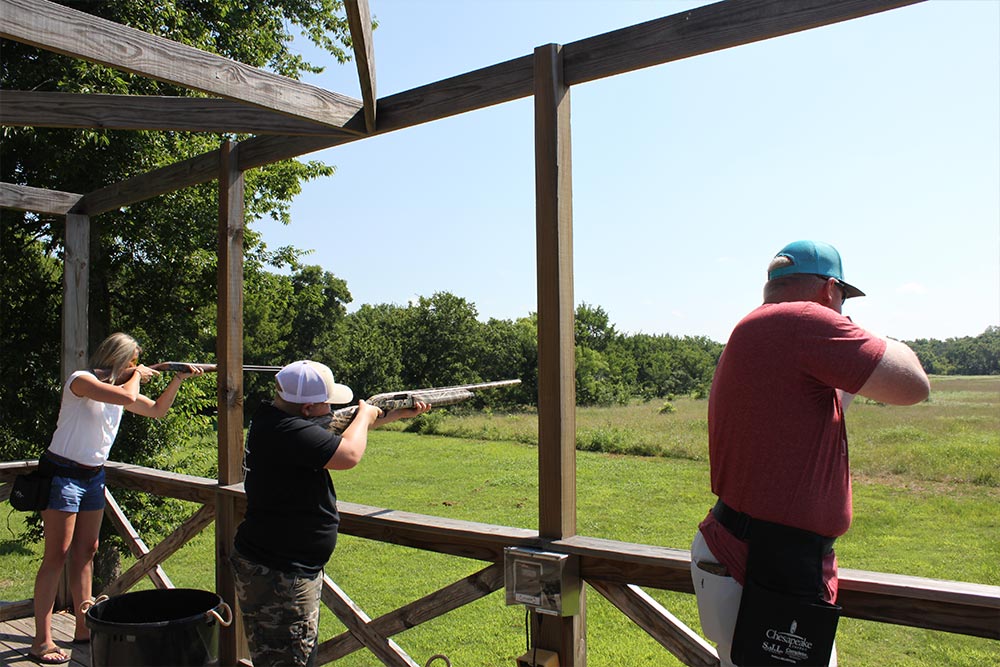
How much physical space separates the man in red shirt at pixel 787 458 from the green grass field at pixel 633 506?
1.06m

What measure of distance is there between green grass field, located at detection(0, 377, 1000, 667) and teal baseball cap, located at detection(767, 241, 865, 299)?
0.88 m

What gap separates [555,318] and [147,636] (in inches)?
64.2

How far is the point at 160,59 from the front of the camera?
2197 millimetres

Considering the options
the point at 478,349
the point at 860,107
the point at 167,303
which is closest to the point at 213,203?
the point at 167,303

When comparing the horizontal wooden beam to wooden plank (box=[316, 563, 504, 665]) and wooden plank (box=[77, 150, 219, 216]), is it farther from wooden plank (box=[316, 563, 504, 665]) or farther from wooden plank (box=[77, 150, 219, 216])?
wooden plank (box=[77, 150, 219, 216])

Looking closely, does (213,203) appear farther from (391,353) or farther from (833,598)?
(391,353)

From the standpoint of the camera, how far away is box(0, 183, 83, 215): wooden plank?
12.0 feet

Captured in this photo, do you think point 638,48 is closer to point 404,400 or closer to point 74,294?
point 404,400

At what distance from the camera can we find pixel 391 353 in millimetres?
24172

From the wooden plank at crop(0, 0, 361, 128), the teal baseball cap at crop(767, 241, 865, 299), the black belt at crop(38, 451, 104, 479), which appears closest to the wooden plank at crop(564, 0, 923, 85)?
the teal baseball cap at crop(767, 241, 865, 299)

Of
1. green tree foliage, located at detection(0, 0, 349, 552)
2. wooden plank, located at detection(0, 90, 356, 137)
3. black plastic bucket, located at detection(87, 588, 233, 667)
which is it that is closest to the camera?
black plastic bucket, located at detection(87, 588, 233, 667)

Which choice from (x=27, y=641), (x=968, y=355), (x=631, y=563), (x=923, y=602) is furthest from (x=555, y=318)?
(x=968, y=355)

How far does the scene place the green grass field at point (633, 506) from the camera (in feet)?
28.9

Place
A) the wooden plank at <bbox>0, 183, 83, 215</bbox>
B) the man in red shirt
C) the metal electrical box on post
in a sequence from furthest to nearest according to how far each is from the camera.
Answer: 1. the wooden plank at <bbox>0, 183, 83, 215</bbox>
2. the metal electrical box on post
3. the man in red shirt
